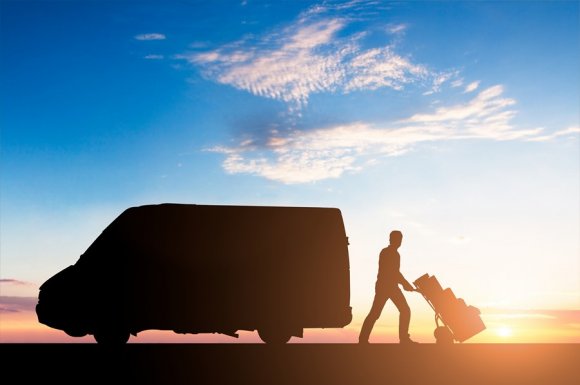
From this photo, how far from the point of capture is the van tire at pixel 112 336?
616 inches

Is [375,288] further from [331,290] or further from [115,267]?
[115,267]

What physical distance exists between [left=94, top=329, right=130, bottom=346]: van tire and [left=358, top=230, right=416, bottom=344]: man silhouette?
191 inches

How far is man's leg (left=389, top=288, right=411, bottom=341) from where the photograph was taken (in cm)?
1670

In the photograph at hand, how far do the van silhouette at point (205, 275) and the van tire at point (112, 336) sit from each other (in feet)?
0.06

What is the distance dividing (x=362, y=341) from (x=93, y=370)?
279 inches

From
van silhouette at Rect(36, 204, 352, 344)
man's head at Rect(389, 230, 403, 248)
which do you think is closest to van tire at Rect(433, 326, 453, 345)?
man's head at Rect(389, 230, 403, 248)

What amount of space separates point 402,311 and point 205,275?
424 centimetres

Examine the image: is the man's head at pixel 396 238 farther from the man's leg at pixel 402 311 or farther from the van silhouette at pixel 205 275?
the van silhouette at pixel 205 275

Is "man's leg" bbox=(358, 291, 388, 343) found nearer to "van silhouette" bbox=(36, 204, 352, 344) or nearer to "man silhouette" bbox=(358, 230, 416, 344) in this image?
"man silhouette" bbox=(358, 230, 416, 344)

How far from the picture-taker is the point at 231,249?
15.6 m

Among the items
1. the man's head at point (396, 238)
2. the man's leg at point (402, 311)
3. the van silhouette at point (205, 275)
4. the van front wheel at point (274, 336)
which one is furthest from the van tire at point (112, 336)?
the man's head at point (396, 238)

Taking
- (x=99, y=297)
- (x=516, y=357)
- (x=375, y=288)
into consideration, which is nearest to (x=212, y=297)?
(x=99, y=297)

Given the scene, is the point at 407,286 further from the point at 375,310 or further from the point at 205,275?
the point at 205,275

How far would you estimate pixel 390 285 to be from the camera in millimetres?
16625
